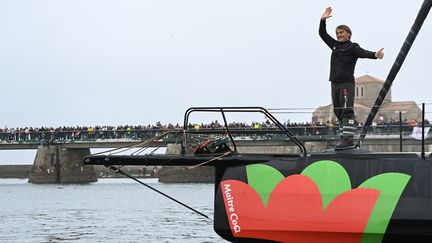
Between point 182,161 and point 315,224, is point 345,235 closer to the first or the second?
point 315,224

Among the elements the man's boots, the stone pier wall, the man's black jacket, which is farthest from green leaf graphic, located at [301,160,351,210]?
the stone pier wall

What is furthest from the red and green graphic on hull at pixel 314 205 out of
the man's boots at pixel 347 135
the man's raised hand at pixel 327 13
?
the man's raised hand at pixel 327 13

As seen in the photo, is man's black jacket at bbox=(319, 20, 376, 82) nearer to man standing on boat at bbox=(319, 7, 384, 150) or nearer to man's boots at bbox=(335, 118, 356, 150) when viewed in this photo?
man standing on boat at bbox=(319, 7, 384, 150)

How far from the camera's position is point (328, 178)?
34.2ft

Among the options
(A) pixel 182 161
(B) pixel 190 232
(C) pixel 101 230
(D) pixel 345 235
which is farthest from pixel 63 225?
(D) pixel 345 235

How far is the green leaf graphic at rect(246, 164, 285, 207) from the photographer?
419 inches

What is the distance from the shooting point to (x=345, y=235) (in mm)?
10211

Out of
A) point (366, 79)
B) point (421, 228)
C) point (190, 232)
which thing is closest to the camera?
point (421, 228)

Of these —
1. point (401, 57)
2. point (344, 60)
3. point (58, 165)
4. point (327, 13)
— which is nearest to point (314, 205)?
point (344, 60)

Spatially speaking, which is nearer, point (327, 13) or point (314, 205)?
point (314, 205)

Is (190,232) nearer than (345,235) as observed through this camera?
No

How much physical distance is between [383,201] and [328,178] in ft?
2.43

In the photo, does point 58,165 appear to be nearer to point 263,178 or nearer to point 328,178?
point 263,178

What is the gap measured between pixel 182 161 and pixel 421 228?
3300 millimetres
